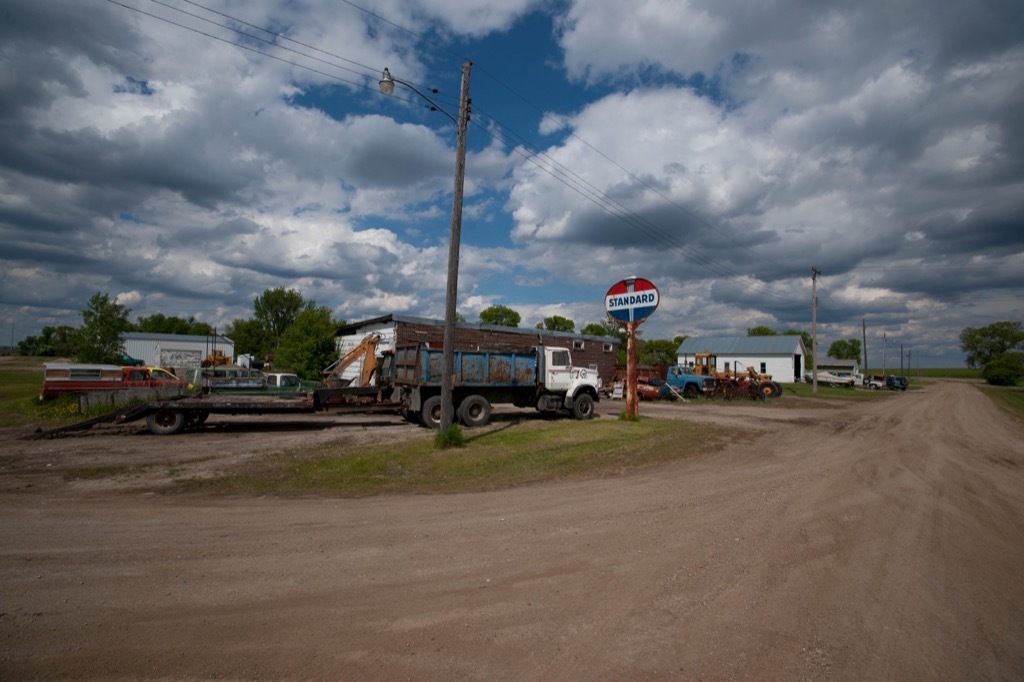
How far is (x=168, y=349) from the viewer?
65500 mm

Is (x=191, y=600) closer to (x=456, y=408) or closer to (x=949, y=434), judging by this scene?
(x=456, y=408)

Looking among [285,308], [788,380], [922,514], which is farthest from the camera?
[285,308]

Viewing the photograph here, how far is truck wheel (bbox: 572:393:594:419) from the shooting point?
19.7m

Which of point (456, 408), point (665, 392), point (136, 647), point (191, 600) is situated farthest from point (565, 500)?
point (665, 392)

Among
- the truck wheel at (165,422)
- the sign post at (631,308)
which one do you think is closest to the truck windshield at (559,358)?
the sign post at (631,308)

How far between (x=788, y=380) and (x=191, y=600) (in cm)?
7012

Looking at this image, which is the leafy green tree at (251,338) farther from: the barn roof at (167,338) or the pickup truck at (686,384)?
the pickup truck at (686,384)

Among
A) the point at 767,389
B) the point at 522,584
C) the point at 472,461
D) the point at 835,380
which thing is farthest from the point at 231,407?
the point at 835,380

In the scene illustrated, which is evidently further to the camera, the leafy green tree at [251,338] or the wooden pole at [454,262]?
the leafy green tree at [251,338]

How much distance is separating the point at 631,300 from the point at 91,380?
1959 centimetres

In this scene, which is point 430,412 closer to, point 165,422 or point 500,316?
point 165,422

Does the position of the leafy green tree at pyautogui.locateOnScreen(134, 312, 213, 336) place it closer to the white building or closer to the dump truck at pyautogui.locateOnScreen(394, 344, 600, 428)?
the white building

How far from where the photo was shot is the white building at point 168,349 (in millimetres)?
63344

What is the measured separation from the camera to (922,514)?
7258 mm
